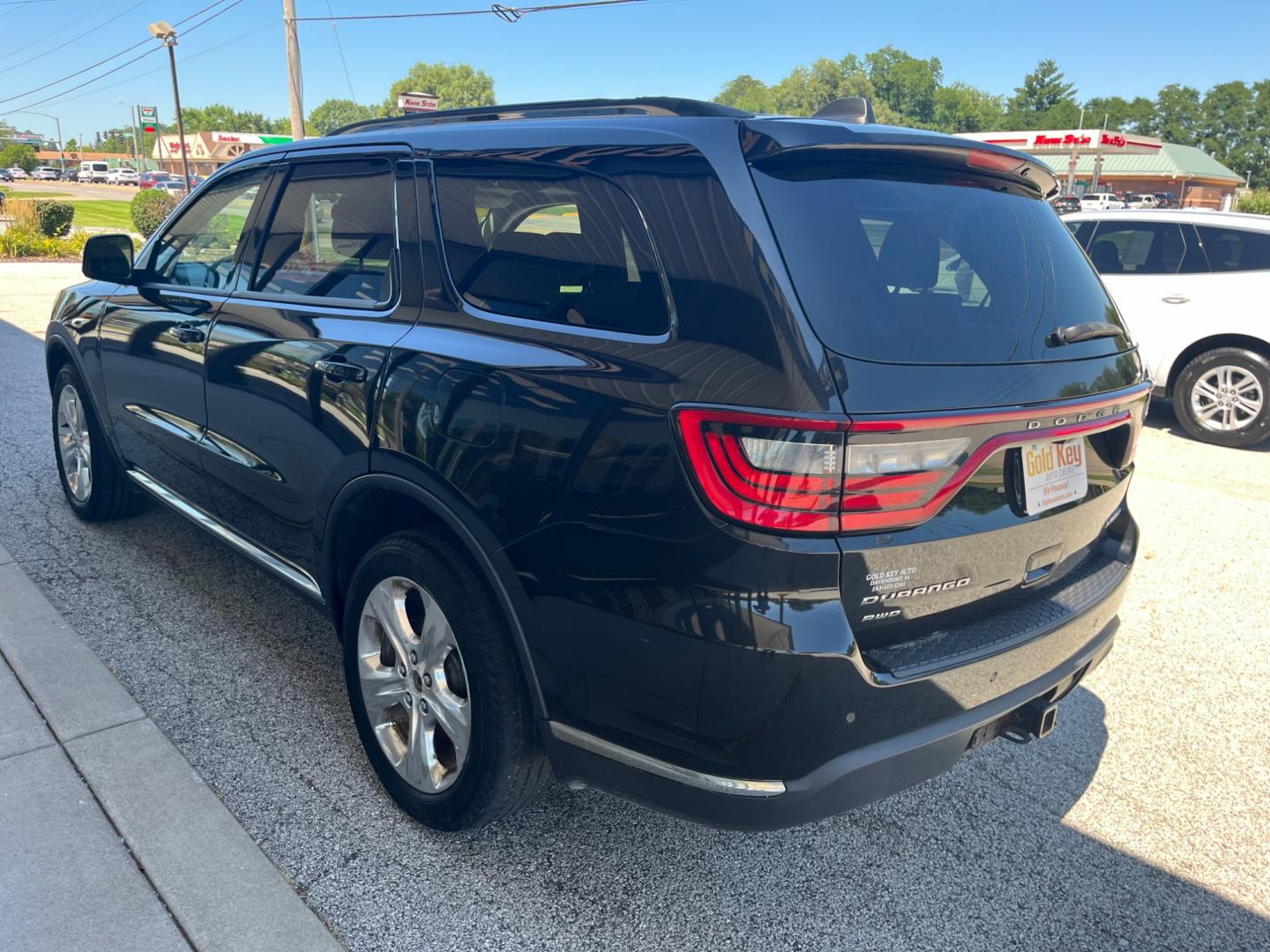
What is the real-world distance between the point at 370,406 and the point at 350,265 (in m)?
0.57

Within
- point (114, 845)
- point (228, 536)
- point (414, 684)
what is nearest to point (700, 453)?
point (414, 684)

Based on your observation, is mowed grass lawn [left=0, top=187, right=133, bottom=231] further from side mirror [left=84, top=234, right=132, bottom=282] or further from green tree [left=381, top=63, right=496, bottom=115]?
green tree [left=381, top=63, right=496, bottom=115]

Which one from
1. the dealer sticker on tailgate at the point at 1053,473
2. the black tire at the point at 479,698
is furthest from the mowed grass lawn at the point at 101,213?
the dealer sticker on tailgate at the point at 1053,473

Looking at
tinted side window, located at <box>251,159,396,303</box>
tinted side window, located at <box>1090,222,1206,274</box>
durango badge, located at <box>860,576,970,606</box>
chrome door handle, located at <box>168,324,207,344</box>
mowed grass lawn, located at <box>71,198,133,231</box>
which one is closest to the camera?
durango badge, located at <box>860,576,970,606</box>

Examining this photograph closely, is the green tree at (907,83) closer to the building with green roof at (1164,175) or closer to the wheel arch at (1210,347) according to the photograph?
the building with green roof at (1164,175)

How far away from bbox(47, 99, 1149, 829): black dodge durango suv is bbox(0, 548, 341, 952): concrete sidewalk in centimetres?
48

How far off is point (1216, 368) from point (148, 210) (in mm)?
27491

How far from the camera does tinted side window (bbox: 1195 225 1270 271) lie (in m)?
7.83

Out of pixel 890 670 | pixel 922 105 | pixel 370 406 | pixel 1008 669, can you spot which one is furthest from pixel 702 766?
pixel 922 105

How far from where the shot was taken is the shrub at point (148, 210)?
1058 inches

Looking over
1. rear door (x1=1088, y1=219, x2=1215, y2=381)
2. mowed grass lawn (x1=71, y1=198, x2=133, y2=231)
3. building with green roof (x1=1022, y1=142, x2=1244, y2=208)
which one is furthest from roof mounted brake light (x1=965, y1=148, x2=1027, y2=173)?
building with green roof (x1=1022, y1=142, x2=1244, y2=208)

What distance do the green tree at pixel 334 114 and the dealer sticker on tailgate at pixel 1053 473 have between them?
145393 millimetres

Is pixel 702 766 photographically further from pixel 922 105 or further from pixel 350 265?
pixel 922 105

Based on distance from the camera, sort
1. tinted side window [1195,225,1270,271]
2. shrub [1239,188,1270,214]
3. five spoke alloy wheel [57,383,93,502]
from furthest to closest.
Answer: shrub [1239,188,1270,214], tinted side window [1195,225,1270,271], five spoke alloy wheel [57,383,93,502]
